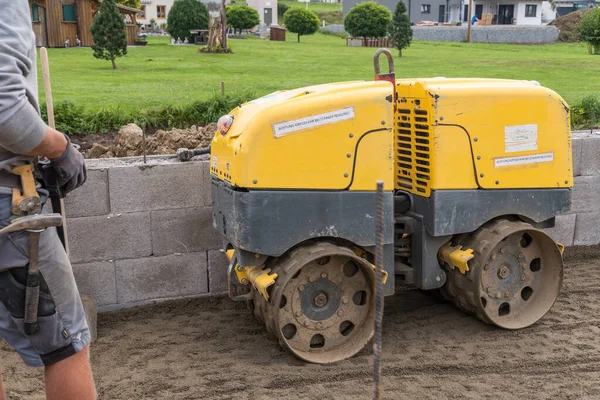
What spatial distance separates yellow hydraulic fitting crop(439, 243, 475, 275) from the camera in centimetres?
446

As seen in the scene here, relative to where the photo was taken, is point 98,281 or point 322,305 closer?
point 322,305

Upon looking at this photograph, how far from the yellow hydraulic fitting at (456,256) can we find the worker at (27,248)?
2438 millimetres

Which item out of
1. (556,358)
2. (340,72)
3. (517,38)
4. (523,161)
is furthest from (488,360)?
(517,38)

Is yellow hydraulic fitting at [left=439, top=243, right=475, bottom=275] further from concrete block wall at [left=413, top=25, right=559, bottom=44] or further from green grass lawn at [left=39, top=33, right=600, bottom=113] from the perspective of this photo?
concrete block wall at [left=413, top=25, right=559, bottom=44]

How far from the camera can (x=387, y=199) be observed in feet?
14.0

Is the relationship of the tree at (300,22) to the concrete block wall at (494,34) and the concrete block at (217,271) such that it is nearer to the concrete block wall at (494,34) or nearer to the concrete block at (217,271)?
the concrete block wall at (494,34)

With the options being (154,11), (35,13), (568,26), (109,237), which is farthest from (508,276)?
(154,11)

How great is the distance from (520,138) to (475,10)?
67185 millimetres

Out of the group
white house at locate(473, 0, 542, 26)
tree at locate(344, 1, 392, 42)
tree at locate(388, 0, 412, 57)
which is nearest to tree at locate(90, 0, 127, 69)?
tree at locate(388, 0, 412, 57)

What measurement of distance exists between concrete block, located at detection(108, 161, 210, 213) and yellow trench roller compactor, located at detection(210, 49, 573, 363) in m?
0.57

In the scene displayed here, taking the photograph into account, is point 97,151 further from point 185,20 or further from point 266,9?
point 266,9

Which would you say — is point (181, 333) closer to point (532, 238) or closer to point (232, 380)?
point (232, 380)

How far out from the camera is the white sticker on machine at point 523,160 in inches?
177

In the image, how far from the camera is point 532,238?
4.79 meters
